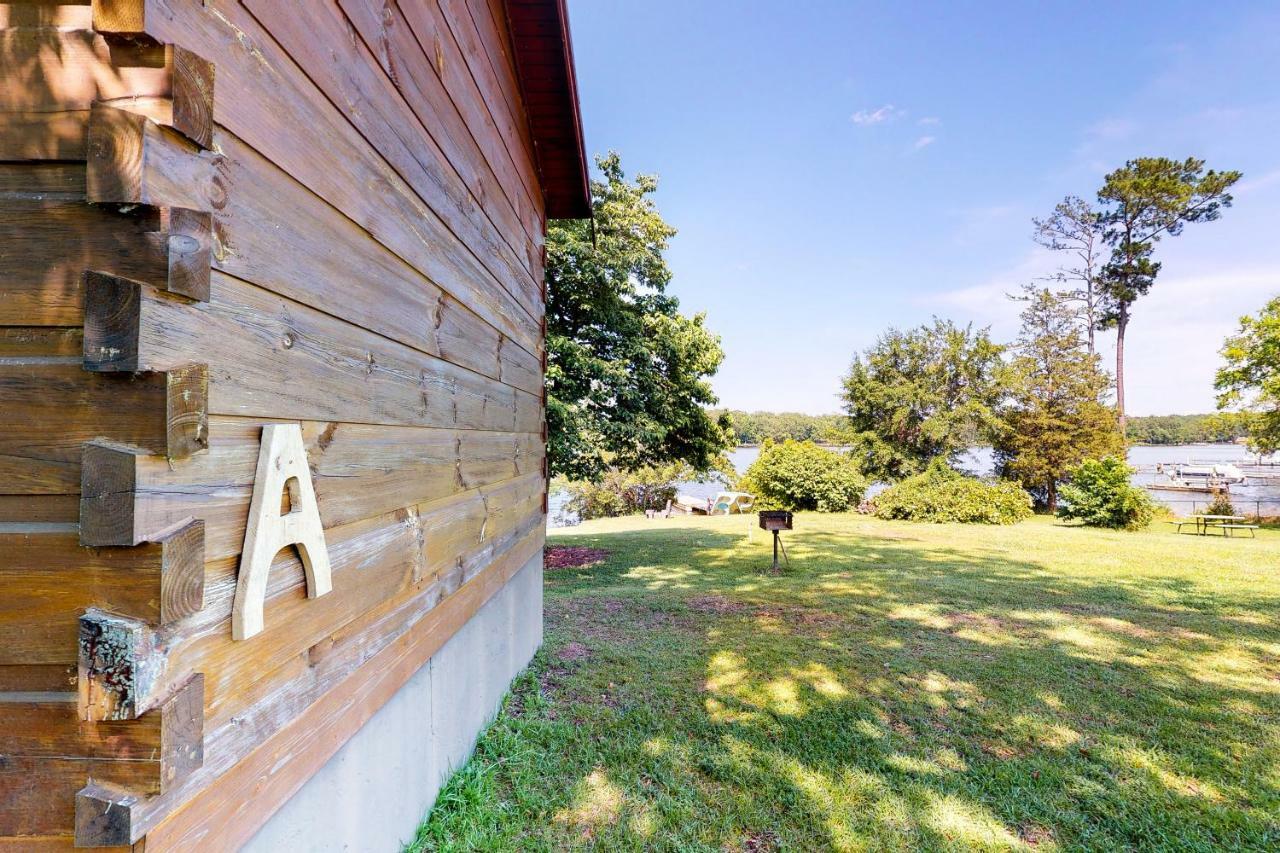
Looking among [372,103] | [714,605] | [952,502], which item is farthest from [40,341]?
[952,502]

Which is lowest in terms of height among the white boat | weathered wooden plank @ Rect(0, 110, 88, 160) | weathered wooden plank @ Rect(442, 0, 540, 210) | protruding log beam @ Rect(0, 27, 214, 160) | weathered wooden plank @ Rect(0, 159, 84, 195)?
the white boat

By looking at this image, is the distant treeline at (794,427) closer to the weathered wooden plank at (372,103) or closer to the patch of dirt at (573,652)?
the patch of dirt at (573,652)

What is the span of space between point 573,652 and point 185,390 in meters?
→ 4.26

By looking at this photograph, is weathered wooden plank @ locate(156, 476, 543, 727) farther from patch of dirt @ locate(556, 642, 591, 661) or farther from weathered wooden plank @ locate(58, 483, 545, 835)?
patch of dirt @ locate(556, 642, 591, 661)

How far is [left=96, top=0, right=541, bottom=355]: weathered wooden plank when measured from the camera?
1.05 metres

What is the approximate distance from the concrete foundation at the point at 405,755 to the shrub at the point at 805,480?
47.5 ft

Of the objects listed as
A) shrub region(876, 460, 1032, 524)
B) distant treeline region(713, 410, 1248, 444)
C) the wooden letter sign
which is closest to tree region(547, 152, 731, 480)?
distant treeline region(713, 410, 1248, 444)

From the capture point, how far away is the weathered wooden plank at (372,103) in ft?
4.47

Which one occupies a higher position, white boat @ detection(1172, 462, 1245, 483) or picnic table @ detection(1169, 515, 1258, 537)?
white boat @ detection(1172, 462, 1245, 483)

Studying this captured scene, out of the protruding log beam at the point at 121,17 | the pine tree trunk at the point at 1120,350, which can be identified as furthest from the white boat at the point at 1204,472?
the protruding log beam at the point at 121,17

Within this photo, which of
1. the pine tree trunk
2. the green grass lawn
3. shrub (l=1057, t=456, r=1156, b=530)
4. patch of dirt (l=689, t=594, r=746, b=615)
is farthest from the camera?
the pine tree trunk

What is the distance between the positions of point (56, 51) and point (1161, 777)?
16.5ft

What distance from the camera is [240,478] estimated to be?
1.16m

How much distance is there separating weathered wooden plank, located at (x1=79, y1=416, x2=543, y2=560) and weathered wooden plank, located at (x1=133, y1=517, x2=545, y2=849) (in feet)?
1.40
